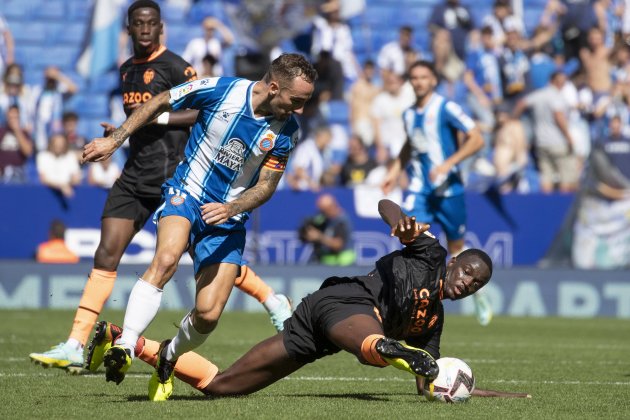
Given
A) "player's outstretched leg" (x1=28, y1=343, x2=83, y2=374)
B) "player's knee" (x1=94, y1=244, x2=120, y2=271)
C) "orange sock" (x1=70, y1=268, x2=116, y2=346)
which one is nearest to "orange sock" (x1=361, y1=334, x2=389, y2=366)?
"player's outstretched leg" (x1=28, y1=343, x2=83, y2=374)

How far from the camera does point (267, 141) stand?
7125 millimetres

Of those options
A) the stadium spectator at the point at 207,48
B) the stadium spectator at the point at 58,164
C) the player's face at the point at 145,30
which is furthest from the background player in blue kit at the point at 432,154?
the stadium spectator at the point at 207,48

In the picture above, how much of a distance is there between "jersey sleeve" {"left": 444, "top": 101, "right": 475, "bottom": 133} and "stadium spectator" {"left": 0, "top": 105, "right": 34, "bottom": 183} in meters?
8.23

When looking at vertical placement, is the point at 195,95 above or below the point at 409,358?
above

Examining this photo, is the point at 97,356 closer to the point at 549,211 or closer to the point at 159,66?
the point at 159,66

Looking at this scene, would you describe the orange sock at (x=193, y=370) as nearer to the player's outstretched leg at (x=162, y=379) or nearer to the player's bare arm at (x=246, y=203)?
the player's outstretched leg at (x=162, y=379)

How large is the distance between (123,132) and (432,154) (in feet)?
18.4

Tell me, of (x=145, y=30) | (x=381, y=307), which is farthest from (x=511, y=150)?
(x=381, y=307)

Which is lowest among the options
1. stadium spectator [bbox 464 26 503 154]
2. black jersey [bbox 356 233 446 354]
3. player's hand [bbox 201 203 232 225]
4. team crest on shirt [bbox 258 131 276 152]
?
Answer: black jersey [bbox 356 233 446 354]

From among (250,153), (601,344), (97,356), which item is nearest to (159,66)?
(250,153)

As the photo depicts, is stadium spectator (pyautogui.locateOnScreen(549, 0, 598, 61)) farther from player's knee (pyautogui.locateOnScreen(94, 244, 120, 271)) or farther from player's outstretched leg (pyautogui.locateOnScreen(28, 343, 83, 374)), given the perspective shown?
player's outstretched leg (pyautogui.locateOnScreen(28, 343, 83, 374))

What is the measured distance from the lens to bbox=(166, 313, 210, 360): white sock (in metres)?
6.89

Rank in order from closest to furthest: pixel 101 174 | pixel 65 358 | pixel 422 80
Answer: pixel 65 358
pixel 422 80
pixel 101 174

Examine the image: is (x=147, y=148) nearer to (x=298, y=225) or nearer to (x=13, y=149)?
(x=298, y=225)
